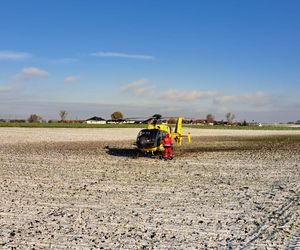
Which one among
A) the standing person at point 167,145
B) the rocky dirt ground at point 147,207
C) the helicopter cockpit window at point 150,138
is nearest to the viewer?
the rocky dirt ground at point 147,207

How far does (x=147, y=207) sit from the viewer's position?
34.2ft

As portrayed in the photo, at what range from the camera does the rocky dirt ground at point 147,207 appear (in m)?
7.58

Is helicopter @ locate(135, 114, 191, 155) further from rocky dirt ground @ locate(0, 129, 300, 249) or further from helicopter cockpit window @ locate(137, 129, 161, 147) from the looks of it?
rocky dirt ground @ locate(0, 129, 300, 249)

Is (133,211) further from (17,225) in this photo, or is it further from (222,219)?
(17,225)

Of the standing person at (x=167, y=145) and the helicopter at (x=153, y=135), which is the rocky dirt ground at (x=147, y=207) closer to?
the standing person at (x=167, y=145)

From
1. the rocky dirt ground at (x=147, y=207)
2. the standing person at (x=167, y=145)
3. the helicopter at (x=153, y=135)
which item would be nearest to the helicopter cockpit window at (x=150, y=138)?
the helicopter at (x=153, y=135)

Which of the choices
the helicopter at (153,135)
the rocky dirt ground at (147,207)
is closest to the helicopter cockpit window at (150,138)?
the helicopter at (153,135)

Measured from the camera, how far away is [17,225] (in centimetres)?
848

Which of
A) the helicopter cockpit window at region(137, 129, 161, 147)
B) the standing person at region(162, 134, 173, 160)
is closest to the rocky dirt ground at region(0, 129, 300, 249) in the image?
the standing person at region(162, 134, 173, 160)

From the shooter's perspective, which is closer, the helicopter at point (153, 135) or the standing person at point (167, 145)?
the standing person at point (167, 145)

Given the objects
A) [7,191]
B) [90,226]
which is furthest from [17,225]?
[7,191]

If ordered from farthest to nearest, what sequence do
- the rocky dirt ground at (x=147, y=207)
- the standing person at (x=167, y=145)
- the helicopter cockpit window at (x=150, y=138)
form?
the helicopter cockpit window at (x=150, y=138)
the standing person at (x=167, y=145)
the rocky dirt ground at (x=147, y=207)

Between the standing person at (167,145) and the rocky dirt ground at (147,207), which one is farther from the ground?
the standing person at (167,145)

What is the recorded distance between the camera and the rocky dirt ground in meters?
7.58
